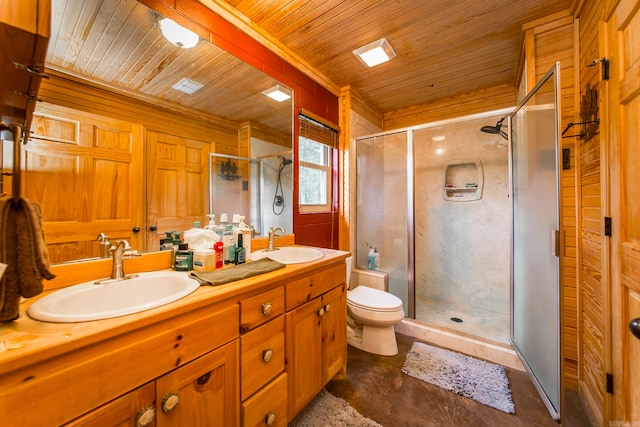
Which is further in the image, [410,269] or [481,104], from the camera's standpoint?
[481,104]

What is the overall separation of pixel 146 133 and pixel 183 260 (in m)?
0.66

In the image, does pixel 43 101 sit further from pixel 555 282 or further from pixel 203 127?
pixel 555 282

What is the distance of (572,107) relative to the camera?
5.06 ft

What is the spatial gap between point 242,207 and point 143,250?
2.00 ft

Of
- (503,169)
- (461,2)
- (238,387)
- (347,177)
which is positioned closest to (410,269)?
(347,177)

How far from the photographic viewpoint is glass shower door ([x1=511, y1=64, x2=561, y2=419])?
4.16 feet

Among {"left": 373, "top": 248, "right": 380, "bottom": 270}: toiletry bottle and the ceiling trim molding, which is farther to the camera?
{"left": 373, "top": 248, "right": 380, "bottom": 270}: toiletry bottle

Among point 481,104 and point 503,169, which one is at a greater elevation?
point 481,104

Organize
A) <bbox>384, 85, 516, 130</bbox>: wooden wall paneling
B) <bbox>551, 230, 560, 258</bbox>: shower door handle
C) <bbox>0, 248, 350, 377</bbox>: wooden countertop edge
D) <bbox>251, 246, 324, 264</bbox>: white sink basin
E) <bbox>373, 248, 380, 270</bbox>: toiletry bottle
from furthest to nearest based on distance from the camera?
<bbox>373, 248, 380, 270</bbox>: toiletry bottle
<bbox>384, 85, 516, 130</bbox>: wooden wall paneling
<bbox>251, 246, 324, 264</bbox>: white sink basin
<bbox>551, 230, 560, 258</bbox>: shower door handle
<bbox>0, 248, 350, 377</bbox>: wooden countertop edge

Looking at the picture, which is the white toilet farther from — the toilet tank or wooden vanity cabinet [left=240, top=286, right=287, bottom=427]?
wooden vanity cabinet [left=240, top=286, right=287, bottom=427]

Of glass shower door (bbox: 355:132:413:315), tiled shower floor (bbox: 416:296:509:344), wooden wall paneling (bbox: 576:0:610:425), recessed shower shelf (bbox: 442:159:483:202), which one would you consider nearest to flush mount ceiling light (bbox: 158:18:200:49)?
glass shower door (bbox: 355:132:413:315)

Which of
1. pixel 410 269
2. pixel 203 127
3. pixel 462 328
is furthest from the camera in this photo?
pixel 410 269

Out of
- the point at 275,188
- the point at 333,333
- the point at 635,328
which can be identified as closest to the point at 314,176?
the point at 275,188

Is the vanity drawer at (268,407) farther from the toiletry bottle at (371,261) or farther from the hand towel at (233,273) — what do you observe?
the toiletry bottle at (371,261)
